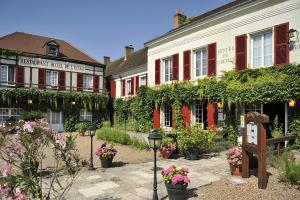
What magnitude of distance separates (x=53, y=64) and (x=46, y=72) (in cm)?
96

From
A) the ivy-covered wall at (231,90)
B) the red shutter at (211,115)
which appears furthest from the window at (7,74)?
the red shutter at (211,115)

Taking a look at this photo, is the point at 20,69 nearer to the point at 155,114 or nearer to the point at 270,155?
the point at 155,114

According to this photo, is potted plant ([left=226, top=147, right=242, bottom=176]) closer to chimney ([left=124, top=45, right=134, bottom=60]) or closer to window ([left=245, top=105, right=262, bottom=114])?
window ([left=245, top=105, right=262, bottom=114])

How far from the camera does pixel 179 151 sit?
36.2 ft

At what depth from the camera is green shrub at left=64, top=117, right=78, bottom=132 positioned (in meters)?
24.6

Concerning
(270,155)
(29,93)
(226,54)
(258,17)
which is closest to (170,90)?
(226,54)

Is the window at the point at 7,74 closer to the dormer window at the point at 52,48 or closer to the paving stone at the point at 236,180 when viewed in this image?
the dormer window at the point at 52,48

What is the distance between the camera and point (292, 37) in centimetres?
1131

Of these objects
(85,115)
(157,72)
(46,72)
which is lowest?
(85,115)

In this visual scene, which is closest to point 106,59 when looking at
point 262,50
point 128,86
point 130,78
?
point 128,86

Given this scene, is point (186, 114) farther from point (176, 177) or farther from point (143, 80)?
point (176, 177)

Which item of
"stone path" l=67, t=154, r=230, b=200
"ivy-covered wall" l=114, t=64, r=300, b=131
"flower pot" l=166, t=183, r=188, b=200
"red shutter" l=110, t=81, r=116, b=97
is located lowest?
"stone path" l=67, t=154, r=230, b=200

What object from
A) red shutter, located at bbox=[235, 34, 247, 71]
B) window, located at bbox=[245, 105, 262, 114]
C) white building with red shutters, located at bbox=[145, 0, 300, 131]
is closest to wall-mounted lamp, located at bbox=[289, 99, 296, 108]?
white building with red shutters, located at bbox=[145, 0, 300, 131]

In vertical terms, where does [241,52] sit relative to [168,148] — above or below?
above
